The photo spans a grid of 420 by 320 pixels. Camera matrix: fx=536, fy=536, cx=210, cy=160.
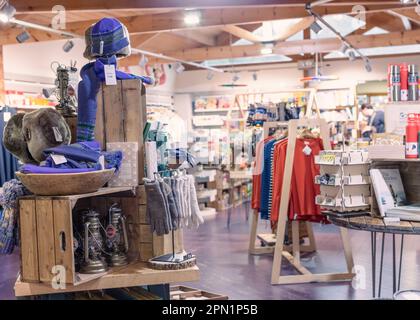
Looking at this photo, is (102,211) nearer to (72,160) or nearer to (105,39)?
(72,160)

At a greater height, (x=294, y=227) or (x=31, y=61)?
(x=31, y=61)

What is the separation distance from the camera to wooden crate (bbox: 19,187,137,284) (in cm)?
216

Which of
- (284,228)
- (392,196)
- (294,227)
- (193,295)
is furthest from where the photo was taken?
(294,227)

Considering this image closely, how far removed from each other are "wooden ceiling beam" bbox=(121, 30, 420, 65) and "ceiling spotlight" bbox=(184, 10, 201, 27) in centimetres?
213

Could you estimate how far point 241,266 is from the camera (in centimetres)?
551

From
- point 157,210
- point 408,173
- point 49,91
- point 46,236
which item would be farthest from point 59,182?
point 408,173

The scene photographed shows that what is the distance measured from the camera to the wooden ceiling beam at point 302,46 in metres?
9.35

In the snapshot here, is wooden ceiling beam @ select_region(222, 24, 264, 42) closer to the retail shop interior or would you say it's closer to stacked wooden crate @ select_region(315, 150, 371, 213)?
the retail shop interior

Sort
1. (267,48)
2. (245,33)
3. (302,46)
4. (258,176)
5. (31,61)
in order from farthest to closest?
(267,48), (245,33), (302,46), (31,61), (258,176)

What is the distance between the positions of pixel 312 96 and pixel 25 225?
4604 millimetres

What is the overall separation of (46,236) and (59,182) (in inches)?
9.0

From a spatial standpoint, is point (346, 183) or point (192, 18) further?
point (192, 18)

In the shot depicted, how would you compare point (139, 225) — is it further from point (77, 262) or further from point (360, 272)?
point (360, 272)

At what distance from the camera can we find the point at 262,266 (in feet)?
18.0
